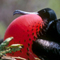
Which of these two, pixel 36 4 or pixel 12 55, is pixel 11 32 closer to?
pixel 12 55

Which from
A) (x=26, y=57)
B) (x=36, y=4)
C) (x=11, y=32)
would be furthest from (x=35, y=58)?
(x=36, y=4)

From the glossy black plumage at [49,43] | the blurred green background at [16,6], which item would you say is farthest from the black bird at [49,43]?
the blurred green background at [16,6]

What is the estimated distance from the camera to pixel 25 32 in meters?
0.90

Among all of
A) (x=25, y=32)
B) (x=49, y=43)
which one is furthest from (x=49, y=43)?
(x=25, y=32)

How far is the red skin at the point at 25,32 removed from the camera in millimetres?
883

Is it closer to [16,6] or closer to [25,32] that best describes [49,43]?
[25,32]

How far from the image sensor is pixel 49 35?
3.00ft

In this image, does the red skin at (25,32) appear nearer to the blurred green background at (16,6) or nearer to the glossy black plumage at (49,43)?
the glossy black plumage at (49,43)

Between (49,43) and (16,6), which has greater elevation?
(16,6)

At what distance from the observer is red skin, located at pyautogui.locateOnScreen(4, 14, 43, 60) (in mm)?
883

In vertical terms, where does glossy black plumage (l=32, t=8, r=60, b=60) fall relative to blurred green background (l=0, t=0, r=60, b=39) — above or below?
below

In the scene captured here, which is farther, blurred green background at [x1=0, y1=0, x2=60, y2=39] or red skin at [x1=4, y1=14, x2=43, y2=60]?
blurred green background at [x1=0, y1=0, x2=60, y2=39]

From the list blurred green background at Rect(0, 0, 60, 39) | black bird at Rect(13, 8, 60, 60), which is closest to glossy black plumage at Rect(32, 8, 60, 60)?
black bird at Rect(13, 8, 60, 60)

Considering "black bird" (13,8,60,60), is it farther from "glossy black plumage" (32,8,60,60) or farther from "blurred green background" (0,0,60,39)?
"blurred green background" (0,0,60,39)
